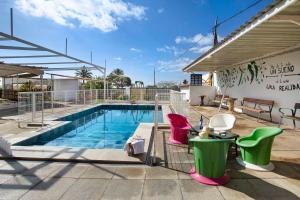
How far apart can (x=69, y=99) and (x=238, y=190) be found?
585 inches

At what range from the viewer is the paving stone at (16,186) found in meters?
2.98

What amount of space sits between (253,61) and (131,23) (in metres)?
8.64

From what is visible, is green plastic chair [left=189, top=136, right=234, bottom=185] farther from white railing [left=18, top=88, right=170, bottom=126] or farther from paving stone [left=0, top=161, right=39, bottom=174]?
white railing [left=18, top=88, right=170, bottom=126]

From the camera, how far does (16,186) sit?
3.24 metres

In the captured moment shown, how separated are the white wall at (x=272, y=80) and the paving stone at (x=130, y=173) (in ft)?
20.4

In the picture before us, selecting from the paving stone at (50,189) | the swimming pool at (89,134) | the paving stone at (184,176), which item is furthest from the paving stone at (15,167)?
the paving stone at (184,176)

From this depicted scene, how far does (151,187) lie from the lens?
3.23 metres

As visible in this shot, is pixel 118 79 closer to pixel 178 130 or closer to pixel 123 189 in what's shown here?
pixel 178 130

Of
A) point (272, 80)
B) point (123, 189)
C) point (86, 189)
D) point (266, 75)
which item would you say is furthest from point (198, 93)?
point (86, 189)

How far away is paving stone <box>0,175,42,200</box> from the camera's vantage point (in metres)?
2.98

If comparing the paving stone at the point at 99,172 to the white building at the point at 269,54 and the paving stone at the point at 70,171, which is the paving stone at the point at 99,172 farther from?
the white building at the point at 269,54

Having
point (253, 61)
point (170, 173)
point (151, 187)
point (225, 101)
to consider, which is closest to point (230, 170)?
point (170, 173)

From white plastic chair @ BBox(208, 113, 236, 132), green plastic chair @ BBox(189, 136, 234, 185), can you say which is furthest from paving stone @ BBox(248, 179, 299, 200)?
white plastic chair @ BBox(208, 113, 236, 132)

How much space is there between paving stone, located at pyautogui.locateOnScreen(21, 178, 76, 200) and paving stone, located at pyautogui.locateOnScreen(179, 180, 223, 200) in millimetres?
1655
